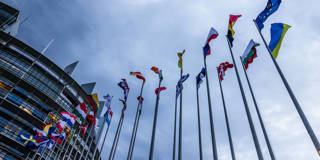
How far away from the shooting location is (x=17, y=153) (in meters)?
30.7

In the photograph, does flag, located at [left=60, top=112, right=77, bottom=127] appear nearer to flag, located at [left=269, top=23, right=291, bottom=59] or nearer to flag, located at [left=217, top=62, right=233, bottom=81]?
flag, located at [left=217, top=62, right=233, bottom=81]

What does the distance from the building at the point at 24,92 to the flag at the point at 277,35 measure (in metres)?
25.9

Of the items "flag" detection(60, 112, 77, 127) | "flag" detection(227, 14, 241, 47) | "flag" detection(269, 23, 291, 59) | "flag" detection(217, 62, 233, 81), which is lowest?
"flag" detection(60, 112, 77, 127)

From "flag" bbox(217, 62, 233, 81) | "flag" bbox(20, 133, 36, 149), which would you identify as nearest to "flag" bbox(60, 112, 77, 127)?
"flag" bbox(20, 133, 36, 149)

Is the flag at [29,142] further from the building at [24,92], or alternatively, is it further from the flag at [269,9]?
the flag at [269,9]

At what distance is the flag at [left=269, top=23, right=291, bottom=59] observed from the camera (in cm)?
1222

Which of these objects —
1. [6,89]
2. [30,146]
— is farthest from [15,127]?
[6,89]

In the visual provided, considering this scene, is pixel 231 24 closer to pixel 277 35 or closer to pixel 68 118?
pixel 277 35

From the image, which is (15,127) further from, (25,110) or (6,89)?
(6,89)

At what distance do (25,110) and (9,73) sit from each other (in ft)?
24.2

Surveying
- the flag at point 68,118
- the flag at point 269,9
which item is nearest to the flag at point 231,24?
the flag at point 269,9

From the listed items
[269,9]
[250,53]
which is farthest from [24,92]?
[269,9]

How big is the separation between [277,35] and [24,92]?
4104 cm

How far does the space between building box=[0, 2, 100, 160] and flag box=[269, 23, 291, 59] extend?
25.9 meters
